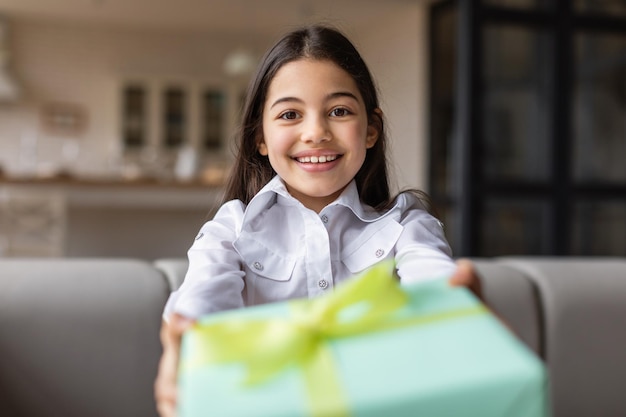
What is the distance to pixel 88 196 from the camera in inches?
201

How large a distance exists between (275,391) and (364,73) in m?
0.49

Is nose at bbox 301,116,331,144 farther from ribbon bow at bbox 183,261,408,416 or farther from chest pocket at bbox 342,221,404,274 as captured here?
ribbon bow at bbox 183,261,408,416

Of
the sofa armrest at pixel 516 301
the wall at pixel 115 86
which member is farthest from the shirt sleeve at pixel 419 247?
the wall at pixel 115 86

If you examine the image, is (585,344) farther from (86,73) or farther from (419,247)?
(86,73)

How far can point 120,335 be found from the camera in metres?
1.09

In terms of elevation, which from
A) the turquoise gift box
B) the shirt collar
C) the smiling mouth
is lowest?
the turquoise gift box

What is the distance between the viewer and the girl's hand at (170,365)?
558mm

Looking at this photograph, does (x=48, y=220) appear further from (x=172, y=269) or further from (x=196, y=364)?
(x=196, y=364)

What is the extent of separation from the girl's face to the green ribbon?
0.93 ft

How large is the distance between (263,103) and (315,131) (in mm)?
120

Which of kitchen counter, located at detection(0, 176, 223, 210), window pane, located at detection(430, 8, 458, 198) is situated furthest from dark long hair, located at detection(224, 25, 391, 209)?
window pane, located at detection(430, 8, 458, 198)

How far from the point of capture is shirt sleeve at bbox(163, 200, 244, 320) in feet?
2.23

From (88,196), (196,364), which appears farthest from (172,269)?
(88,196)

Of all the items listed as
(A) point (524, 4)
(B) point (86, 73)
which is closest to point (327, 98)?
(A) point (524, 4)
